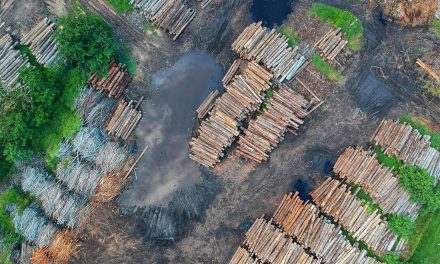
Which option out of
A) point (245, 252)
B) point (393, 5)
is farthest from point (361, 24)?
point (245, 252)

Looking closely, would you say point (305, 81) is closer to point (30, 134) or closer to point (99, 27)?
point (99, 27)

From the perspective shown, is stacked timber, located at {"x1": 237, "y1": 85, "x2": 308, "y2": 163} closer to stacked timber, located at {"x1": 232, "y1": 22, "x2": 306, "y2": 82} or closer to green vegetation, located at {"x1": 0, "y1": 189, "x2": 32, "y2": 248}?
stacked timber, located at {"x1": 232, "y1": 22, "x2": 306, "y2": 82}

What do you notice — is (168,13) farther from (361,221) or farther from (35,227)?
(361,221)

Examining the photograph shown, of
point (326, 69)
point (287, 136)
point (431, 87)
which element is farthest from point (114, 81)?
point (431, 87)

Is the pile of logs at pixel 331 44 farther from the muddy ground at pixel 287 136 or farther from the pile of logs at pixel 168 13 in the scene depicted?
the pile of logs at pixel 168 13

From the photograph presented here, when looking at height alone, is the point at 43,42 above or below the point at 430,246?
below

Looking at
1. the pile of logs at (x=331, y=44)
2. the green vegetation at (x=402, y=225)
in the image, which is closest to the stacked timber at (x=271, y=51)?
the pile of logs at (x=331, y=44)
